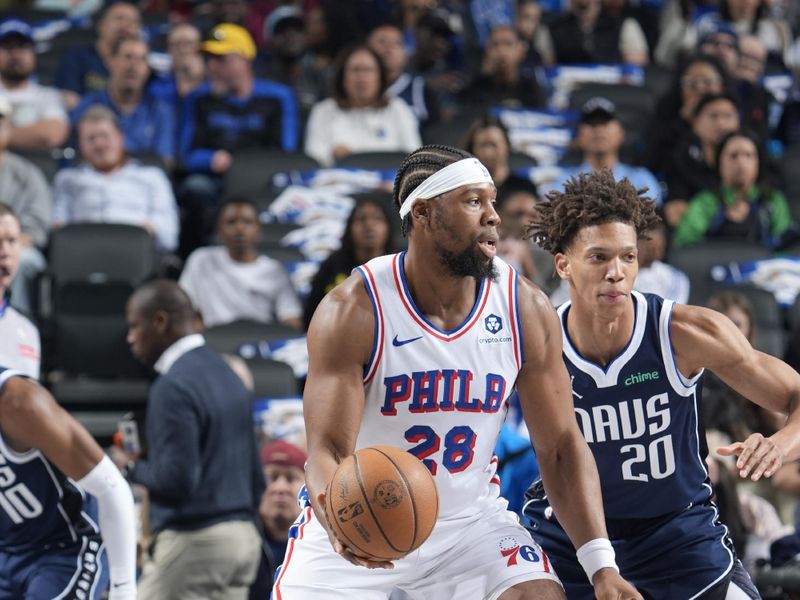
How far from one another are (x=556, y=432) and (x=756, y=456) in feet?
2.00

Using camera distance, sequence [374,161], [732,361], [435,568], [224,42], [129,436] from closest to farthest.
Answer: [435,568], [732,361], [129,436], [374,161], [224,42]

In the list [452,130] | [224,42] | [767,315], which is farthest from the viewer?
[452,130]

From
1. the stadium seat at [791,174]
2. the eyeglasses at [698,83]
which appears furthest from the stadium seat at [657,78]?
the stadium seat at [791,174]

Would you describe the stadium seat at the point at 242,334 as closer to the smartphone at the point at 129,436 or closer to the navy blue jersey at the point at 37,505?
the smartphone at the point at 129,436

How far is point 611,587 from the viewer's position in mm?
4301

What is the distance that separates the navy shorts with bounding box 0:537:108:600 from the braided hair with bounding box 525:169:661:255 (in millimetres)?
1961

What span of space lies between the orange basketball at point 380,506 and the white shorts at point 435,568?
16.0 inches

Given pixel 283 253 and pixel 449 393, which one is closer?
pixel 449 393

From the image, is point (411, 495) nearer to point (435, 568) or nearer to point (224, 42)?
point (435, 568)

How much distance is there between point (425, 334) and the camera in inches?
175

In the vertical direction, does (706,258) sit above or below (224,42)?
below

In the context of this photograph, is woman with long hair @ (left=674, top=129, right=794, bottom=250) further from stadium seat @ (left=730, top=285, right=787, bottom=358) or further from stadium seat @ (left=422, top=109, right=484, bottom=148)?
stadium seat @ (left=422, top=109, right=484, bottom=148)

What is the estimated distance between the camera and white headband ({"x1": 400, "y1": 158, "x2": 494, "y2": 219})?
446cm

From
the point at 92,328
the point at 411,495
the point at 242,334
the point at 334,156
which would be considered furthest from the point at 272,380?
the point at 411,495
